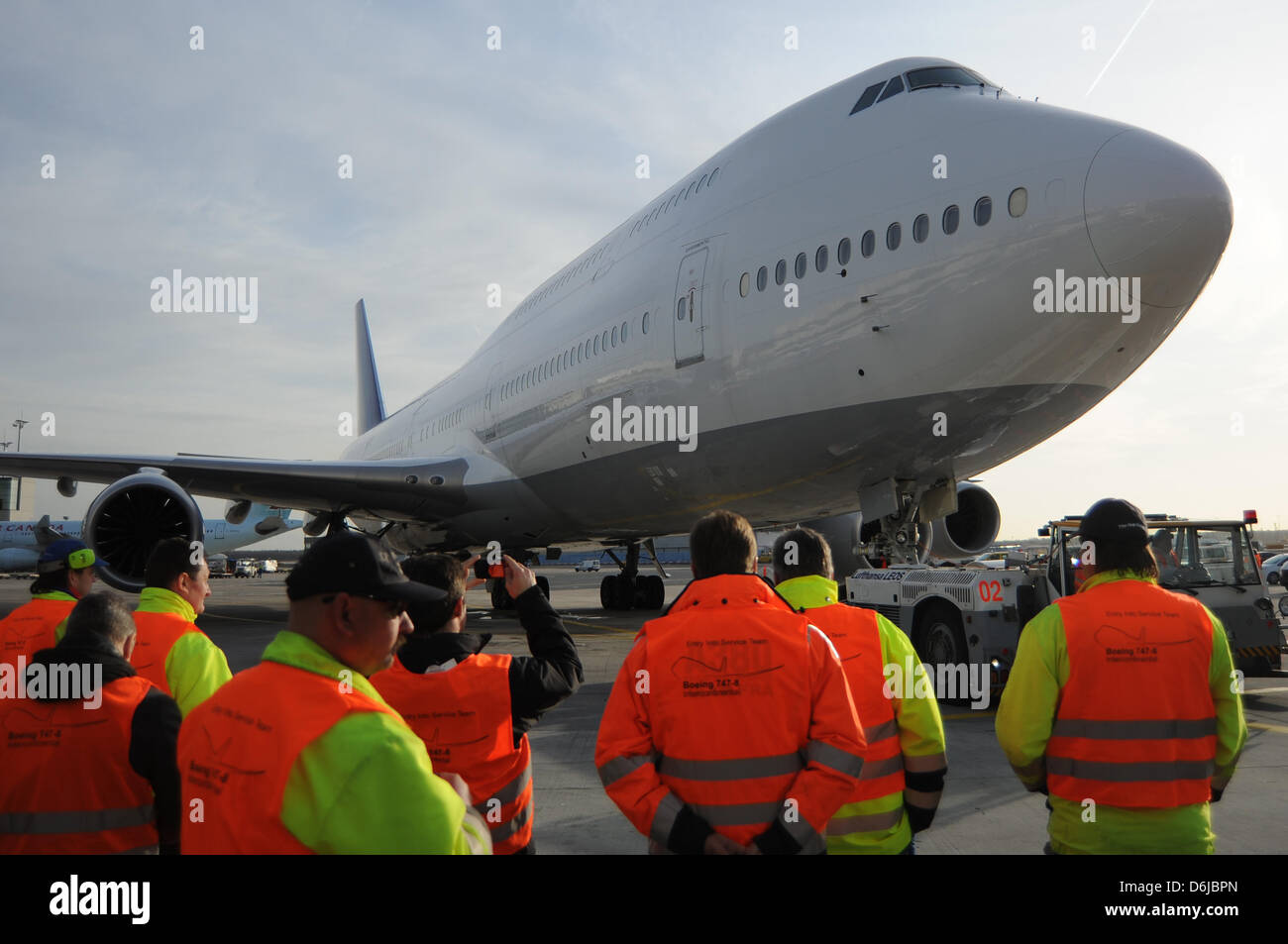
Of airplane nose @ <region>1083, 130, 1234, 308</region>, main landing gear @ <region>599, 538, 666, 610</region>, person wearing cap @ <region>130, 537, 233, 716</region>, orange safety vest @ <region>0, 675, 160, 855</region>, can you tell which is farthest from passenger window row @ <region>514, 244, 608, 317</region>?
orange safety vest @ <region>0, 675, 160, 855</region>

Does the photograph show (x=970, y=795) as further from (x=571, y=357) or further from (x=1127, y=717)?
(x=571, y=357)

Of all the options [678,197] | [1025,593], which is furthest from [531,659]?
[678,197]

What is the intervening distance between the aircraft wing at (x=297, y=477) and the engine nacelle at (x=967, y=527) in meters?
7.89

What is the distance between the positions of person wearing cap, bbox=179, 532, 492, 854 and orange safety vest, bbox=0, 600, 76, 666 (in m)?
2.17

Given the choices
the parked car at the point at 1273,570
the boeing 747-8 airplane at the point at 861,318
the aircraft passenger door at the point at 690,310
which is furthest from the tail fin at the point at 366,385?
the parked car at the point at 1273,570

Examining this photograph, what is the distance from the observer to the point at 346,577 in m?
1.70

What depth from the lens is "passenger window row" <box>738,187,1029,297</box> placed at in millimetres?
6801

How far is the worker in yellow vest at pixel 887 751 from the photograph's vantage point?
288 cm

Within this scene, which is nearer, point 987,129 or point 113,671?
point 113,671

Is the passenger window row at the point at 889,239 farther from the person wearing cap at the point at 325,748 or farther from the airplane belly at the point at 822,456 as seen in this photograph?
the person wearing cap at the point at 325,748

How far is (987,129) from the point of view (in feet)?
24.0
